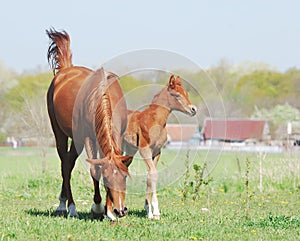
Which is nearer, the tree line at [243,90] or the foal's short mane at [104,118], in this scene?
the foal's short mane at [104,118]

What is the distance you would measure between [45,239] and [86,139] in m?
2.13

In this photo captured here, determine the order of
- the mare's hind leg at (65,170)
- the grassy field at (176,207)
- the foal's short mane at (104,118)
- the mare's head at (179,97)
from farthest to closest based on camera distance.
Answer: the mare's hind leg at (65,170), the mare's head at (179,97), the foal's short mane at (104,118), the grassy field at (176,207)

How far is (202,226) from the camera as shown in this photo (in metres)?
8.22

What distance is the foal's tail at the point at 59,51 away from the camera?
36.4 feet

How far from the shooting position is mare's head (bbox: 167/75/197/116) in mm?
9352

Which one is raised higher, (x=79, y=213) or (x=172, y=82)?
(x=172, y=82)

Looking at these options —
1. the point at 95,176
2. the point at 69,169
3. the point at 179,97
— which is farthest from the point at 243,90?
the point at 95,176

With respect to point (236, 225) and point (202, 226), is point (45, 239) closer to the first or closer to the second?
point (202, 226)

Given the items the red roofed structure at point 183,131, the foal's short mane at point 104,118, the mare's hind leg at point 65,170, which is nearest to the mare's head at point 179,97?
the red roofed structure at point 183,131

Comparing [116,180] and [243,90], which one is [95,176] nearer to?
[116,180]

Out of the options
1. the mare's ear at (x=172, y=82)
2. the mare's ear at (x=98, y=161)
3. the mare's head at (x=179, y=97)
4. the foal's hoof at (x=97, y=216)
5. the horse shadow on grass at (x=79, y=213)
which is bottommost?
the horse shadow on grass at (x=79, y=213)

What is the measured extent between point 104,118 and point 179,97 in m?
1.55

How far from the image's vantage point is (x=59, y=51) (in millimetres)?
11094

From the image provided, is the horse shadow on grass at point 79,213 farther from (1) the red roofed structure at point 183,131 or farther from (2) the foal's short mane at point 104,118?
(2) the foal's short mane at point 104,118
